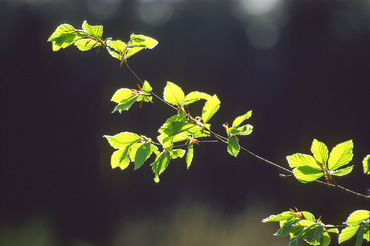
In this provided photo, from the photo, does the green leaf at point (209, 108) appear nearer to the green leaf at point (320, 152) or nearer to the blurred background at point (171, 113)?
the green leaf at point (320, 152)

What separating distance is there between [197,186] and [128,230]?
169 centimetres

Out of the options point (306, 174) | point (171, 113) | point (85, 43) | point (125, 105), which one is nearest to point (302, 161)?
point (306, 174)

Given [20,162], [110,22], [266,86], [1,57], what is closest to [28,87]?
[1,57]

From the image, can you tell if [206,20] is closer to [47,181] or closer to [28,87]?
[28,87]

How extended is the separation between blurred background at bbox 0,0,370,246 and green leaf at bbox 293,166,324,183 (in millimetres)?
3401

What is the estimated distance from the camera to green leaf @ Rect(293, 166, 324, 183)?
505 mm

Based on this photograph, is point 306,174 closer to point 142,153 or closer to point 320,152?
point 320,152

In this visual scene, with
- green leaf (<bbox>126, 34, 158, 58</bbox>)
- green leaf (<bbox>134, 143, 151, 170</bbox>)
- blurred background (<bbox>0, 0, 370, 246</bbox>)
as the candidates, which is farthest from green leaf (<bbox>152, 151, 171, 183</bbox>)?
blurred background (<bbox>0, 0, 370, 246</bbox>)

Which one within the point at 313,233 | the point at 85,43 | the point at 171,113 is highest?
the point at 171,113

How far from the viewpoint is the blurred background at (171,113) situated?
14.5 feet

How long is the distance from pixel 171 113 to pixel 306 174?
6020mm

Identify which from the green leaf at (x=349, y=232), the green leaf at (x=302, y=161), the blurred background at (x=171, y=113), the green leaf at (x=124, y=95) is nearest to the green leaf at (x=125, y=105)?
the green leaf at (x=124, y=95)

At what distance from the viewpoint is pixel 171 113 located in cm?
651

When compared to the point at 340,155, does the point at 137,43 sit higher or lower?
higher
